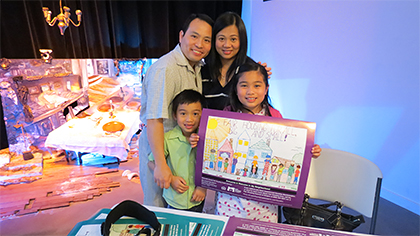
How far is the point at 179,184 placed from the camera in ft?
3.96

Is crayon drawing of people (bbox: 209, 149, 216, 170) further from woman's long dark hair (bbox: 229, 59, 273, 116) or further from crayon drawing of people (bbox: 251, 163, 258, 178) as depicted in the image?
woman's long dark hair (bbox: 229, 59, 273, 116)

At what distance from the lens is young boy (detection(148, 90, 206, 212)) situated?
1219mm

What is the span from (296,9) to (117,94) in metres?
2.68

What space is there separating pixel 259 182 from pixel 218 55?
864 millimetres

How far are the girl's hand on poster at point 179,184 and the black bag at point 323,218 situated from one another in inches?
21.5

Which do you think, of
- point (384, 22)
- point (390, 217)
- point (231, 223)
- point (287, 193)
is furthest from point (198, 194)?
point (384, 22)

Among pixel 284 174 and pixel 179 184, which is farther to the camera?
pixel 179 184

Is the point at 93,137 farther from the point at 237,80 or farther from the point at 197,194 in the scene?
the point at 237,80

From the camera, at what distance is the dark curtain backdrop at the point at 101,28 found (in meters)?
3.17

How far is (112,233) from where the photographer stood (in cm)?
85

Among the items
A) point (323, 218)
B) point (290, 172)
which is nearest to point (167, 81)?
point (290, 172)

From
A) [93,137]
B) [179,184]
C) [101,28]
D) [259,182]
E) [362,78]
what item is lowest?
[93,137]

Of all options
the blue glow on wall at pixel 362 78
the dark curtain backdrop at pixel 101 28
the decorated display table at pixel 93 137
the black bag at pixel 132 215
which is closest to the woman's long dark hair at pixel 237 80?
the black bag at pixel 132 215

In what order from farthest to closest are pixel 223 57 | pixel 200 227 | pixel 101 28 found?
1. pixel 101 28
2. pixel 223 57
3. pixel 200 227
